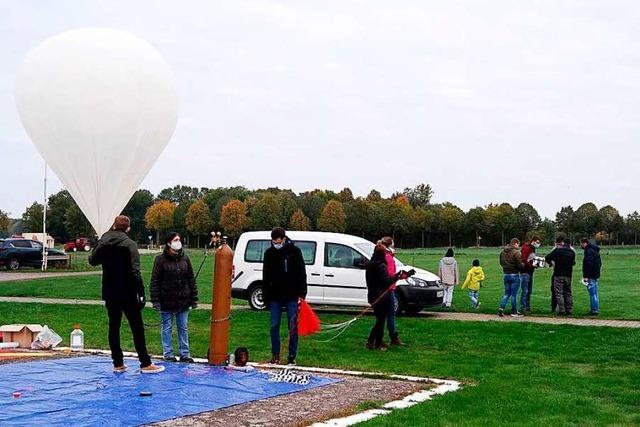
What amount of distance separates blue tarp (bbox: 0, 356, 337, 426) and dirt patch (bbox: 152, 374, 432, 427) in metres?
0.23

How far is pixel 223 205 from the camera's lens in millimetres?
104938

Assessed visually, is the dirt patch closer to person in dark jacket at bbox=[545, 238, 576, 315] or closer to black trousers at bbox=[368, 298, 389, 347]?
black trousers at bbox=[368, 298, 389, 347]

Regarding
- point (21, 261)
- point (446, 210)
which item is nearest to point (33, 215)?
point (446, 210)

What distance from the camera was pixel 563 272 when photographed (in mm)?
19391

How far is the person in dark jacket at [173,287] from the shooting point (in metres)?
11.8

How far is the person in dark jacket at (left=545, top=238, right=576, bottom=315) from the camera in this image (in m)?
19.1

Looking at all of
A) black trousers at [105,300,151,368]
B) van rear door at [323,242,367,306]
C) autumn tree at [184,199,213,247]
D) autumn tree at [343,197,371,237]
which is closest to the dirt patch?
black trousers at [105,300,151,368]

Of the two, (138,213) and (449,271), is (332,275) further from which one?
(138,213)

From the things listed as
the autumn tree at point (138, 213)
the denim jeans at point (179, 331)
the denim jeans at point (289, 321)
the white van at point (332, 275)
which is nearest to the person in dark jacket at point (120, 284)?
the denim jeans at point (179, 331)

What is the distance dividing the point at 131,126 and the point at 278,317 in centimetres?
538

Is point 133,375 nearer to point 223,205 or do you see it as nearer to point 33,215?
point 223,205

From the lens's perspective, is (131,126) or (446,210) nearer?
(131,126)

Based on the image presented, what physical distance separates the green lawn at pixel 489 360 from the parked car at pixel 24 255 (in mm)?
23689

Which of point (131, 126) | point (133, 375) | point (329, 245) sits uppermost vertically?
point (131, 126)
